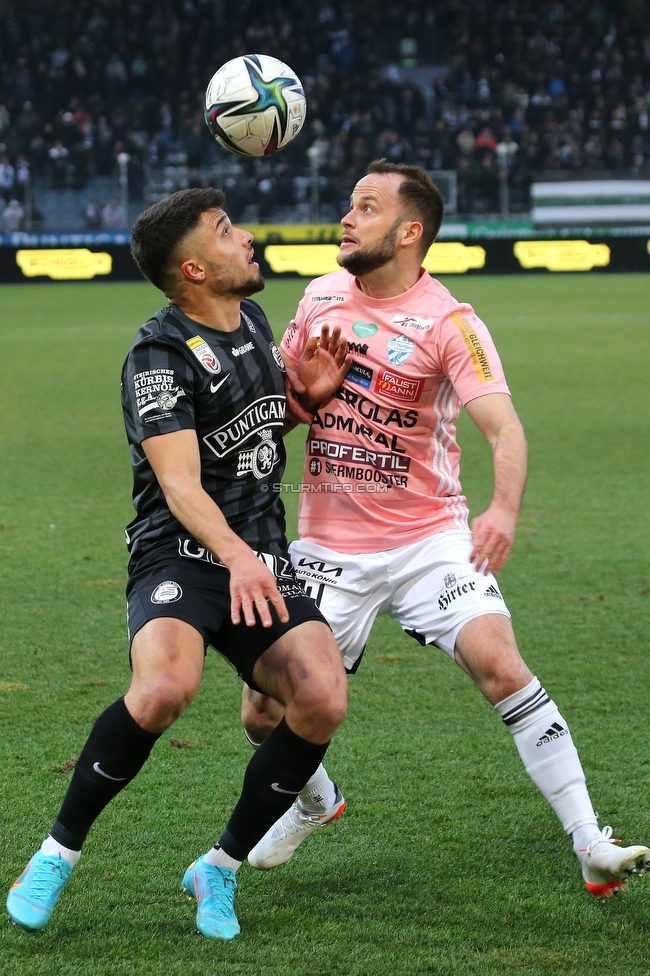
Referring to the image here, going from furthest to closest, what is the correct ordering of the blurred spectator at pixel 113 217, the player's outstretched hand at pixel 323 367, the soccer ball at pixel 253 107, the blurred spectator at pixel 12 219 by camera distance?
the blurred spectator at pixel 113 217
the blurred spectator at pixel 12 219
the soccer ball at pixel 253 107
the player's outstretched hand at pixel 323 367

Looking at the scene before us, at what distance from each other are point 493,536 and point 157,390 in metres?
1.01

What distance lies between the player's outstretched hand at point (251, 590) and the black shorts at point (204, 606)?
13 cm

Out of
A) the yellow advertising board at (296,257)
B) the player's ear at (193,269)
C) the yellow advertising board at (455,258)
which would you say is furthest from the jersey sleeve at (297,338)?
the yellow advertising board at (296,257)

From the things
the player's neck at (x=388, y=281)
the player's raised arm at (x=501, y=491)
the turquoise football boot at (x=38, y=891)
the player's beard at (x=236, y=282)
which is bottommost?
the turquoise football boot at (x=38, y=891)

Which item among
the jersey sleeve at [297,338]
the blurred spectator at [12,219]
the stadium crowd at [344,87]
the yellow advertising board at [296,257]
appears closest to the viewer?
the jersey sleeve at [297,338]

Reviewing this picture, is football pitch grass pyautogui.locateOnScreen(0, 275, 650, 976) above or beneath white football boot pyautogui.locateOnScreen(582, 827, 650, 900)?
beneath

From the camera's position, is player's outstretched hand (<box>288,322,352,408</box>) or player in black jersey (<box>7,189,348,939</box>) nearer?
player in black jersey (<box>7,189,348,939</box>)

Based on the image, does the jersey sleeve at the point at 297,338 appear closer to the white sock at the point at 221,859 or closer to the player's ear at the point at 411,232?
the player's ear at the point at 411,232

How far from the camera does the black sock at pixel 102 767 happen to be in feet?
10.2

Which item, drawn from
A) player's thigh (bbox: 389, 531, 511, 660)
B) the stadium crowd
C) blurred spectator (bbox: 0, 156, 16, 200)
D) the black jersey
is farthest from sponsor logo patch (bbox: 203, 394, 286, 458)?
blurred spectator (bbox: 0, 156, 16, 200)

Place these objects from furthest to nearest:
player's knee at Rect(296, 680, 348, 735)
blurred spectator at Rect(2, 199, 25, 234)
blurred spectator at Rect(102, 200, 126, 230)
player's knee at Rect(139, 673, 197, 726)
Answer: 1. blurred spectator at Rect(102, 200, 126, 230)
2. blurred spectator at Rect(2, 199, 25, 234)
3. player's knee at Rect(296, 680, 348, 735)
4. player's knee at Rect(139, 673, 197, 726)

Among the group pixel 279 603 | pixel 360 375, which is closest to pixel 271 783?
pixel 279 603

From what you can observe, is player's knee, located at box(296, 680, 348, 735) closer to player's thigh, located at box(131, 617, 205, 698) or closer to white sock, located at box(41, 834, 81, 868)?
player's thigh, located at box(131, 617, 205, 698)

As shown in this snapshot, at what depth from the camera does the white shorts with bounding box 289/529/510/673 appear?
361 centimetres
